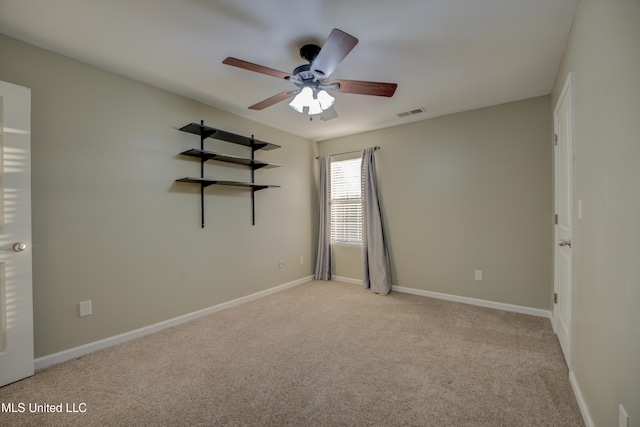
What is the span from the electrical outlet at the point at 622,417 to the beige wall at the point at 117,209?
329 centimetres

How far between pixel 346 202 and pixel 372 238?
30.7 inches

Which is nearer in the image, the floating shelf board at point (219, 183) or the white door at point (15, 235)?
the white door at point (15, 235)

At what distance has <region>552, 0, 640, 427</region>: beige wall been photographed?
41.2 inches

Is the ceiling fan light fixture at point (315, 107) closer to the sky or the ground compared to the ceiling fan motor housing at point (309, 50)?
closer to the ground

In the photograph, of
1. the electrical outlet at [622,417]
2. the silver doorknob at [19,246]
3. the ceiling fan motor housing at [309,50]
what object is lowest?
the electrical outlet at [622,417]

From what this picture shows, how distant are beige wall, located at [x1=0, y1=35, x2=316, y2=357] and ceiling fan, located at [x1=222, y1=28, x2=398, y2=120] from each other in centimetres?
122

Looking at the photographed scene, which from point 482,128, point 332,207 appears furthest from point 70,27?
point 482,128

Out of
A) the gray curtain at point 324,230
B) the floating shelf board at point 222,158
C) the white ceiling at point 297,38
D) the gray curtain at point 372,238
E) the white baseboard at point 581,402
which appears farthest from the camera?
the gray curtain at point 324,230

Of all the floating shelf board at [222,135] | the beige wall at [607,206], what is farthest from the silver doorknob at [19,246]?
the beige wall at [607,206]

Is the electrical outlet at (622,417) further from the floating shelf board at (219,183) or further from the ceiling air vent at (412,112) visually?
the floating shelf board at (219,183)

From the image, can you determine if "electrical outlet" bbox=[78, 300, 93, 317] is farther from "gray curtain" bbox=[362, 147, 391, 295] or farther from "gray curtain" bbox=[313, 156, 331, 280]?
"gray curtain" bbox=[362, 147, 391, 295]

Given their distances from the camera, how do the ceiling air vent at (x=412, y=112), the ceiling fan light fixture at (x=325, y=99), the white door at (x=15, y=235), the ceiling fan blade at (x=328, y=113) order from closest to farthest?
the white door at (x=15, y=235) → the ceiling fan light fixture at (x=325, y=99) → the ceiling fan blade at (x=328, y=113) → the ceiling air vent at (x=412, y=112)

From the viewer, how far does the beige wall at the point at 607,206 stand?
3.43 ft

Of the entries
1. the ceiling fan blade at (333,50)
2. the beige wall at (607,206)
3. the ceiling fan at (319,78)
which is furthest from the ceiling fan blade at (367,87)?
the beige wall at (607,206)
